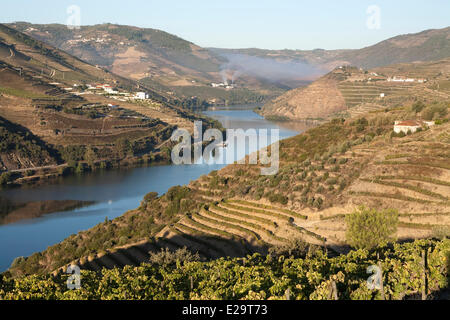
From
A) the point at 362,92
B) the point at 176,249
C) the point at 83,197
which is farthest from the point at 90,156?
the point at 362,92

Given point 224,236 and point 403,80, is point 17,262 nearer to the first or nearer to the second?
point 224,236

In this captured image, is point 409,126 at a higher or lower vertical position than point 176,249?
higher

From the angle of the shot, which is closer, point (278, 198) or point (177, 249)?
point (177, 249)

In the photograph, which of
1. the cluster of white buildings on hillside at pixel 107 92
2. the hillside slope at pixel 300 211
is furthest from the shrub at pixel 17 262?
the cluster of white buildings on hillside at pixel 107 92

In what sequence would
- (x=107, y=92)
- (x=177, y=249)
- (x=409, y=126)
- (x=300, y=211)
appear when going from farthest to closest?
(x=107, y=92) → (x=409, y=126) → (x=300, y=211) → (x=177, y=249)

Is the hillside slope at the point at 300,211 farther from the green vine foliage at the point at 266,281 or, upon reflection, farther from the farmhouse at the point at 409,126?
the green vine foliage at the point at 266,281

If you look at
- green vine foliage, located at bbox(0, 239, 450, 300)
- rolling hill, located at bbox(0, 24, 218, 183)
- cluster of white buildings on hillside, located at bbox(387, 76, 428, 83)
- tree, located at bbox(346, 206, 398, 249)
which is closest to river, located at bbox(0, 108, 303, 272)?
rolling hill, located at bbox(0, 24, 218, 183)

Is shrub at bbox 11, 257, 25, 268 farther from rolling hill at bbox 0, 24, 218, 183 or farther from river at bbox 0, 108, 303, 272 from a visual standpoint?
rolling hill at bbox 0, 24, 218, 183
